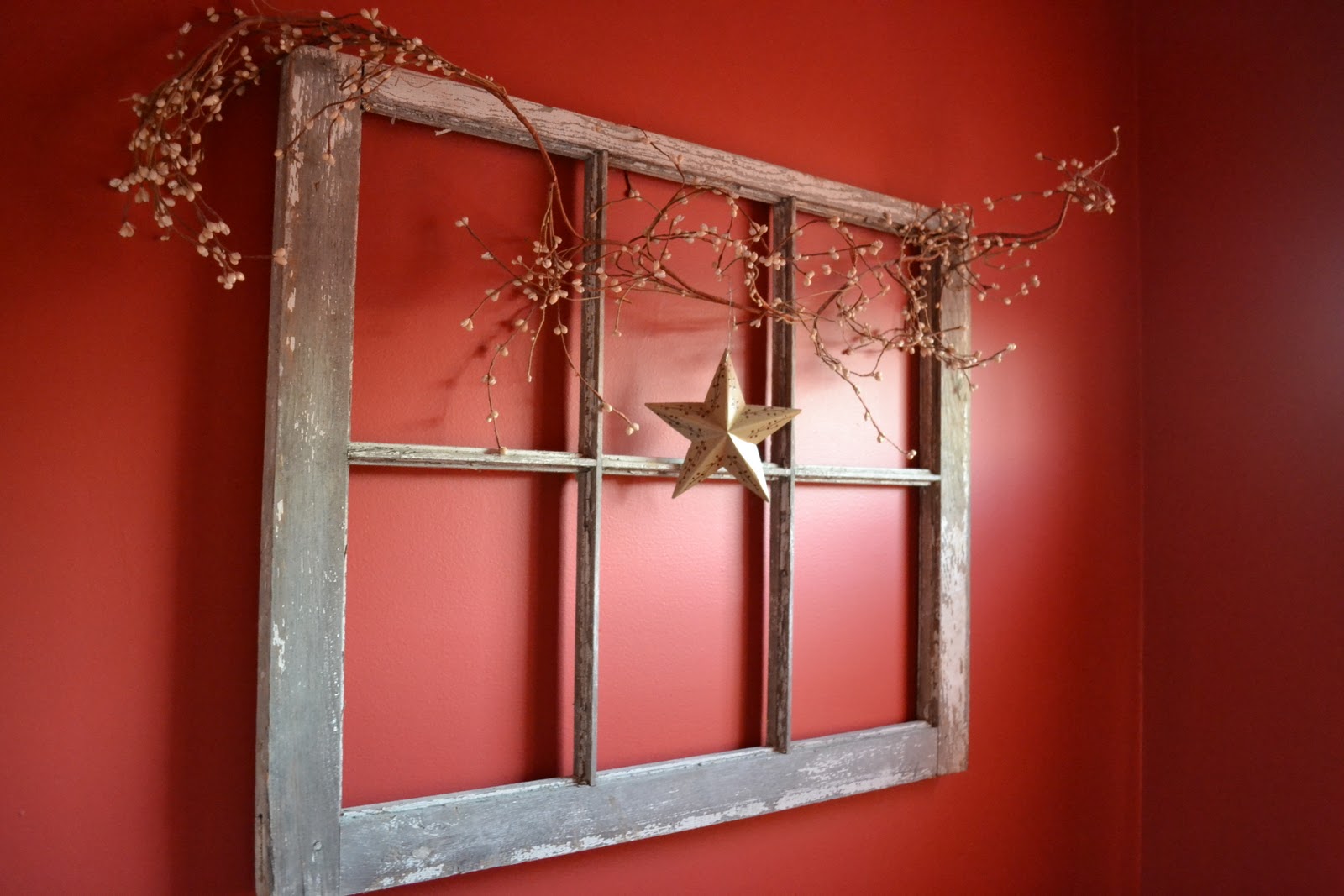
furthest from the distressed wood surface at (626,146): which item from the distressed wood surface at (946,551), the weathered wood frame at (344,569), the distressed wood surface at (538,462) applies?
the distressed wood surface at (538,462)

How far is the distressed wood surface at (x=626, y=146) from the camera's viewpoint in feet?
4.92

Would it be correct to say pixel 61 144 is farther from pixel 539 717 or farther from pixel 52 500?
Result: pixel 539 717

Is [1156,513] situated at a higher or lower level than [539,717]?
higher

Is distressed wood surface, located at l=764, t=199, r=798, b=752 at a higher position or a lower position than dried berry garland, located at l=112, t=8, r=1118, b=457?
lower

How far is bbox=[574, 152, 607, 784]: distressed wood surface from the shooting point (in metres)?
1.61

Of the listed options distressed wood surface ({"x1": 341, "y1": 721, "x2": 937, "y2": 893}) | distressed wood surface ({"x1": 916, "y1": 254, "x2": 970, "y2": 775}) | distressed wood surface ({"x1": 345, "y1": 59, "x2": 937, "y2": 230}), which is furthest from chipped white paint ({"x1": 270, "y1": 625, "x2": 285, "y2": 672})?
distressed wood surface ({"x1": 916, "y1": 254, "x2": 970, "y2": 775})

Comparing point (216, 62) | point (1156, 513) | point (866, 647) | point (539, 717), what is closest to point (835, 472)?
point (866, 647)

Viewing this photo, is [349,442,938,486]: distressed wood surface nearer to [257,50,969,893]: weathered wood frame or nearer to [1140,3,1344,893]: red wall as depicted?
[257,50,969,893]: weathered wood frame

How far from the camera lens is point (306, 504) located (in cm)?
139

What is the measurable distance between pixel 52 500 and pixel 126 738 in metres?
0.32

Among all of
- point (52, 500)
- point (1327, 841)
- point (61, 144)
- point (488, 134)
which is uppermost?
point (488, 134)

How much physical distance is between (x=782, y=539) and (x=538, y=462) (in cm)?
49

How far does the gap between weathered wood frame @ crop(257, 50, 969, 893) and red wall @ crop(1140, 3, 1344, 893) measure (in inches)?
36.0

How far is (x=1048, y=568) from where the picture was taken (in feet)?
7.67
